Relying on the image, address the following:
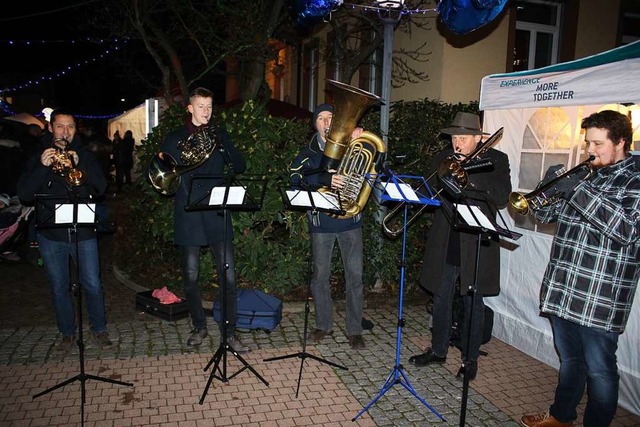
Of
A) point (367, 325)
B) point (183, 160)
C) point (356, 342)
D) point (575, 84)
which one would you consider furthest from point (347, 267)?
point (575, 84)

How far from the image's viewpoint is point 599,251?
3195mm

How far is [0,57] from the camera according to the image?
25922mm

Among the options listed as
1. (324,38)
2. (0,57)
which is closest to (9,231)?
(324,38)

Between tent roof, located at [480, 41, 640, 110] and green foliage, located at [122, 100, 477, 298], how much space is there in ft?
5.47

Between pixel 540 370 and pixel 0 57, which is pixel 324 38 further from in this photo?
pixel 0 57

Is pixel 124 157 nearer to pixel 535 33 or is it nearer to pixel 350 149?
pixel 535 33

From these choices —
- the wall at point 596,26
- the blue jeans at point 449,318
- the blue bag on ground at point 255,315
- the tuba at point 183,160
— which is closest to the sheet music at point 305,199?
the tuba at point 183,160

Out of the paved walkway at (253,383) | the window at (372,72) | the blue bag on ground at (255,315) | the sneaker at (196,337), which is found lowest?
the paved walkway at (253,383)

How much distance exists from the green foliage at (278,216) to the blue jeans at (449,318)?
2.04 meters

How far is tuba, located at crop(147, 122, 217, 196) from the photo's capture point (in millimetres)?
4160

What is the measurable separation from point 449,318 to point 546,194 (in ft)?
5.52

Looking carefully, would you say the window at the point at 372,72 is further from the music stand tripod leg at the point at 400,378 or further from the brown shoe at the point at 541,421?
the brown shoe at the point at 541,421

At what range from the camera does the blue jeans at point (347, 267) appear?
4891 millimetres

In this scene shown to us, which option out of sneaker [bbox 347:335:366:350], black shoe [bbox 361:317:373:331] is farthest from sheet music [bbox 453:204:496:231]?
black shoe [bbox 361:317:373:331]
